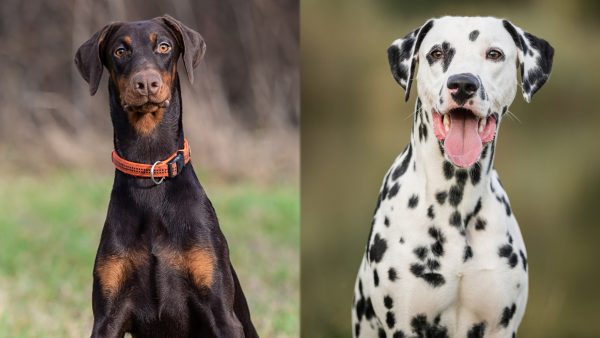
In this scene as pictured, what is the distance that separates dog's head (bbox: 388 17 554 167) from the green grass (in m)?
1.71

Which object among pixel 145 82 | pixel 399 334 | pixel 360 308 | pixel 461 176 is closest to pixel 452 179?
pixel 461 176

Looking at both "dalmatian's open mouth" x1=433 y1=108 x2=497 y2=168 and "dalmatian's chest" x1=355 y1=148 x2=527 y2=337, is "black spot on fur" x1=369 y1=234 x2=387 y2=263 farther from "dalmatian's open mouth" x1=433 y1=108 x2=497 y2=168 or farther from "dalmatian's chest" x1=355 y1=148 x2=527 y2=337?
"dalmatian's open mouth" x1=433 y1=108 x2=497 y2=168

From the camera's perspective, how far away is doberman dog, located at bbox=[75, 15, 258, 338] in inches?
129

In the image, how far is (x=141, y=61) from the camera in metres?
3.24

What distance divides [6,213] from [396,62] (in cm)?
448

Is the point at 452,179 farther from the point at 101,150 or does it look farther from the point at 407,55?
the point at 101,150

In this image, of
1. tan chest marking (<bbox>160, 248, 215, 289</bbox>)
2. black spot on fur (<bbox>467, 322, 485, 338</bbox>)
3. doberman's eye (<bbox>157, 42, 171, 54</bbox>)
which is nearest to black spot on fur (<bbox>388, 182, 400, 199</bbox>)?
black spot on fur (<bbox>467, 322, 485, 338</bbox>)

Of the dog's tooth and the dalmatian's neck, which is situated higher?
the dog's tooth

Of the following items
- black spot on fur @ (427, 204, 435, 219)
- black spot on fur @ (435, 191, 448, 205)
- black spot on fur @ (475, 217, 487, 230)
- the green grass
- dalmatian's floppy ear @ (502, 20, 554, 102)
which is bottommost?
the green grass

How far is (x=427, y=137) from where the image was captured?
12.2 feet

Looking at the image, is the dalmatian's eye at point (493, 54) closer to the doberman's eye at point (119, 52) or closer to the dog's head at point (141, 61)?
the dog's head at point (141, 61)

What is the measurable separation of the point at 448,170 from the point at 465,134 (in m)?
0.24

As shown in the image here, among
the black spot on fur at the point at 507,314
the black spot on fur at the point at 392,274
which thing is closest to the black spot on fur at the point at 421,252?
the black spot on fur at the point at 392,274

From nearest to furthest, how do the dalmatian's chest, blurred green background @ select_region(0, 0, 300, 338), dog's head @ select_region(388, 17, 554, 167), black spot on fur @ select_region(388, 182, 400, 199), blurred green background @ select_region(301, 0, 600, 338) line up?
dog's head @ select_region(388, 17, 554, 167)
the dalmatian's chest
black spot on fur @ select_region(388, 182, 400, 199)
blurred green background @ select_region(301, 0, 600, 338)
blurred green background @ select_region(0, 0, 300, 338)
